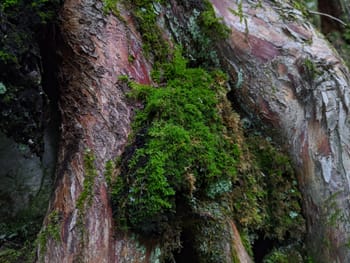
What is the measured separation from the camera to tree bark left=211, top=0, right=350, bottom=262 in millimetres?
2426

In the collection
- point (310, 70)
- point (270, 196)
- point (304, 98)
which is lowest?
point (270, 196)

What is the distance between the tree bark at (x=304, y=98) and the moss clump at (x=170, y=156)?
1.71 ft

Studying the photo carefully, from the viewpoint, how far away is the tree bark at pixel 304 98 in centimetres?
243

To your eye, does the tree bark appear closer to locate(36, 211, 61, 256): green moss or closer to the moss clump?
the moss clump

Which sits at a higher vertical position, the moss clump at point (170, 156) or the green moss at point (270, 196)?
the moss clump at point (170, 156)

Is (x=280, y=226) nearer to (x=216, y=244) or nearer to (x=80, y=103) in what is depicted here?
(x=216, y=244)

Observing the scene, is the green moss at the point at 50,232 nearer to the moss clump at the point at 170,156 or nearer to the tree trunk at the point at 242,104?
the tree trunk at the point at 242,104

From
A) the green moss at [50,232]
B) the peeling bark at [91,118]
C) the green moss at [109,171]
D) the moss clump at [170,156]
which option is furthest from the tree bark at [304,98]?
the green moss at [50,232]

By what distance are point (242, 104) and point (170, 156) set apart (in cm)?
115

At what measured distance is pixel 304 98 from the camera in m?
2.59

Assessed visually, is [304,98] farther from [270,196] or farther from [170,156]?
[170,156]

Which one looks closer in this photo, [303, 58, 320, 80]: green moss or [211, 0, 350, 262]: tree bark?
[211, 0, 350, 262]: tree bark

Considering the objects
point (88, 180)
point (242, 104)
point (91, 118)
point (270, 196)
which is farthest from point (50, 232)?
point (242, 104)

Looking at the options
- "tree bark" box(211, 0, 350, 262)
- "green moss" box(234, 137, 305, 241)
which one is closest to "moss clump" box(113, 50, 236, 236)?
"green moss" box(234, 137, 305, 241)
